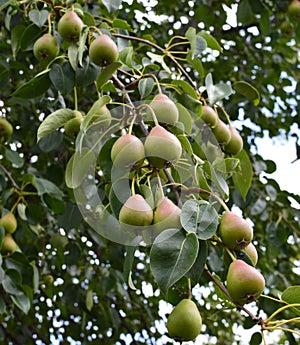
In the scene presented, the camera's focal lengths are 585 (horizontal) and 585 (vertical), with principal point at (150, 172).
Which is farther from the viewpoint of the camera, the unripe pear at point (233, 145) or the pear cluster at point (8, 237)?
the pear cluster at point (8, 237)

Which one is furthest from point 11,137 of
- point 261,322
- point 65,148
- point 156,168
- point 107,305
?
point 261,322

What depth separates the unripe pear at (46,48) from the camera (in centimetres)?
125

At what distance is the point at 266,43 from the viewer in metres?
2.80

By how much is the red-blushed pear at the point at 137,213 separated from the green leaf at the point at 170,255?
4 centimetres

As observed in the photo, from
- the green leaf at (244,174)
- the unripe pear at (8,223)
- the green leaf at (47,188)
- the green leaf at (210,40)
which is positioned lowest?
the unripe pear at (8,223)

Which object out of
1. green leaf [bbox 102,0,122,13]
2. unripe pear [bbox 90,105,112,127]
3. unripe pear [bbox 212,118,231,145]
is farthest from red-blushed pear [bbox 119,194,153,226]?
green leaf [bbox 102,0,122,13]

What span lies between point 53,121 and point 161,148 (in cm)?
34

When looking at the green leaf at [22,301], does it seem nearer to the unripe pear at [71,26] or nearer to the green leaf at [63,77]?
the green leaf at [63,77]

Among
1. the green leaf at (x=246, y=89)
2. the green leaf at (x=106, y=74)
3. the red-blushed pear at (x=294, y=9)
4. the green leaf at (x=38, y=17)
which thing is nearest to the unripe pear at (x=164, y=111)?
the green leaf at (x=106, y=74)

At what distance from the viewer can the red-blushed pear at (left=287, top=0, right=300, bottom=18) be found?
6.97 ft

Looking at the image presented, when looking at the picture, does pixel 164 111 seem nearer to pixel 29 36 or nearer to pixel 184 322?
pixel 184 322

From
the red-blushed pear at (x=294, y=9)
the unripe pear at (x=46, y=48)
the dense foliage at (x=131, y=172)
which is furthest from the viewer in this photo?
the red-blushed pear at (x=294, y=9)

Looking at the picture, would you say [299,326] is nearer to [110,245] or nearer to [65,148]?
[110,245]

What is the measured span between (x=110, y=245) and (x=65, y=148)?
1.28ft
